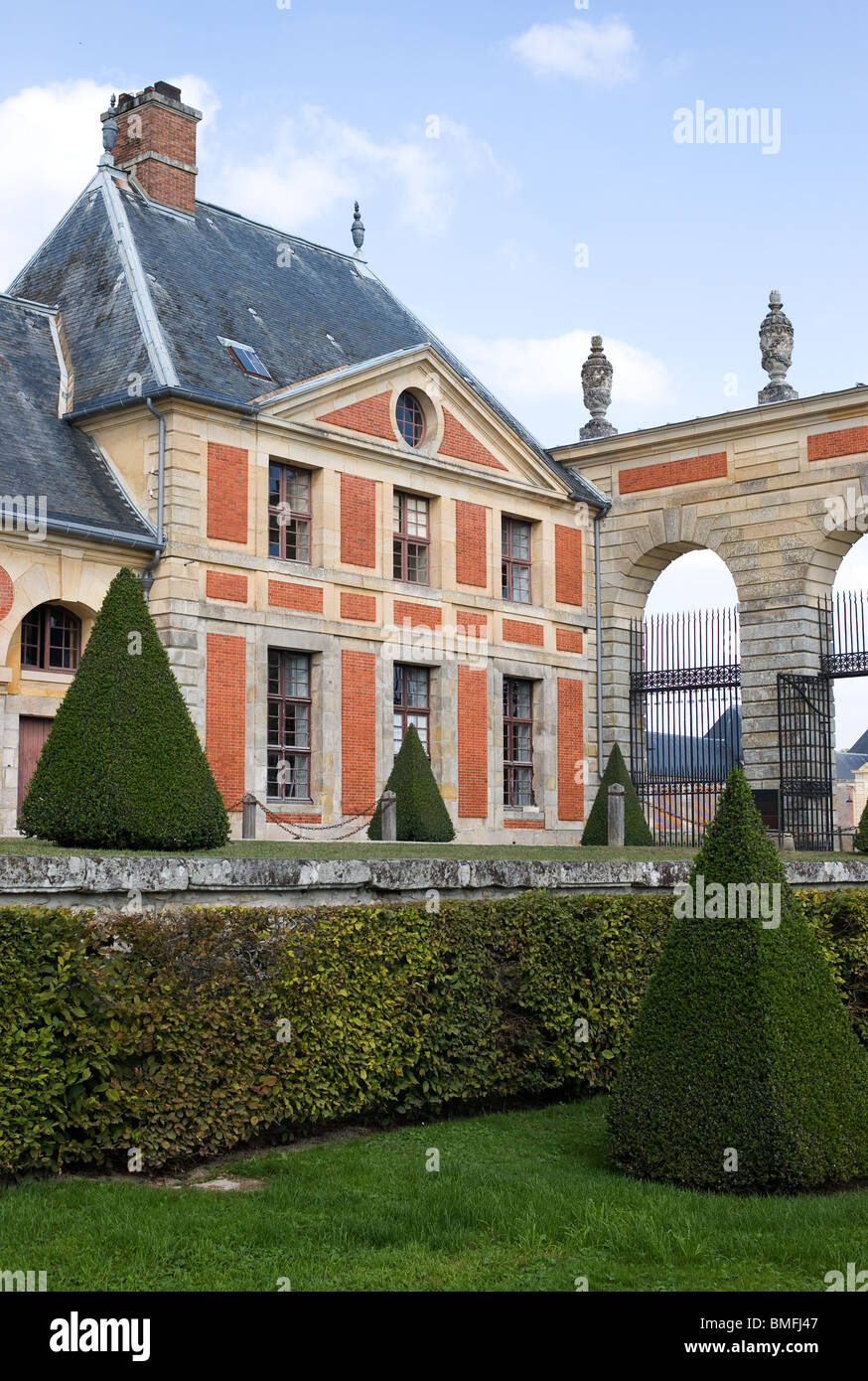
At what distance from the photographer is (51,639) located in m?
20.0

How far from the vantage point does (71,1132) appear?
6.97m

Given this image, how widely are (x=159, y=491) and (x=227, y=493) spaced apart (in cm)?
107

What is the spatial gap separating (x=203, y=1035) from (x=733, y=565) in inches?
789

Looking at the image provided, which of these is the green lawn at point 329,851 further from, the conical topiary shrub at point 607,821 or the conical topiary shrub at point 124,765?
the conical topiary shrub at point 607,821

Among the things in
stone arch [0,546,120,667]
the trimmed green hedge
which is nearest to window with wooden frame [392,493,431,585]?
stone arch [0,546,120,667]

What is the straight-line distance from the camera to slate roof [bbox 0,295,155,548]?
→ 65.2 feet

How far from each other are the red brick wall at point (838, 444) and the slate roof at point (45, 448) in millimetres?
11677

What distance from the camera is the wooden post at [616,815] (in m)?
21.8

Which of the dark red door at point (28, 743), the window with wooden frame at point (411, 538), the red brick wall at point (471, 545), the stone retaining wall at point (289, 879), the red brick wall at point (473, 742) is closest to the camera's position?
the stone retaining wall at point (289, 879)

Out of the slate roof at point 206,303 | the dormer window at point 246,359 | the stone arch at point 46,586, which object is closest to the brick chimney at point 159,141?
the slate roof at point 206,303

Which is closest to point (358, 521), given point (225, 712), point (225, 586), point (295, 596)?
point (295, 596)

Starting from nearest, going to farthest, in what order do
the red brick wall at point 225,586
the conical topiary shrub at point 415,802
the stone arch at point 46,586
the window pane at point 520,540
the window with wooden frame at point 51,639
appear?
the stone arch at point 46,586 → the window with wooden frame at point 51,639 → the conical topiary shrub at point 415,802 → the red brick wall at point 225,586 → the window pane at point 520,540

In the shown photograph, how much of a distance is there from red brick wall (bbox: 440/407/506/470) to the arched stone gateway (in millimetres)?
3025

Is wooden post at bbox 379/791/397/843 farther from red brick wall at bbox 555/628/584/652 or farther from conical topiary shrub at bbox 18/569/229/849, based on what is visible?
red brick wall at bbox 555/628/584/652
